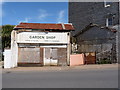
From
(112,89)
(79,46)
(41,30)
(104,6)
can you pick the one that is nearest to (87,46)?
(79,46)

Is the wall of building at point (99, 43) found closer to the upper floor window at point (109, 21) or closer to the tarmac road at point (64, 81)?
the upper floor window at point (109, 21)

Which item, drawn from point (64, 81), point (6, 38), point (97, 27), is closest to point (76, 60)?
point (97, 27)

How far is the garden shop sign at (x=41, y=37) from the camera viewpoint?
22250 millimetres

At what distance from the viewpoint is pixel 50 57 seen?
73.8 feet

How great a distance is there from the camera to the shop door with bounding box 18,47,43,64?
72.6 ft

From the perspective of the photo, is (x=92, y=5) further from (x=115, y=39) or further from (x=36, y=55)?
(x=36, y=55)

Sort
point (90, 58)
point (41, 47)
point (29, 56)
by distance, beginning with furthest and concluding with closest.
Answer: point (90, 58) → point (41, 47) → point (29, 56)

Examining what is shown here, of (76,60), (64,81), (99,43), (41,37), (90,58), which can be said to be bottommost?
(64,81)

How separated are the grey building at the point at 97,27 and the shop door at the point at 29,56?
632 centimetres

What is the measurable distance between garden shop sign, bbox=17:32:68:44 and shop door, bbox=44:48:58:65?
0.94m

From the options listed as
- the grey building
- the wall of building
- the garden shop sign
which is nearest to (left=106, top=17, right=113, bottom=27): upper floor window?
the grey building

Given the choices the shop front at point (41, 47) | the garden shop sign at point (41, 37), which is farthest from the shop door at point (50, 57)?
the garden shop sign at point (41, 37)

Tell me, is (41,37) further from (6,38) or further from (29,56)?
(6,38)

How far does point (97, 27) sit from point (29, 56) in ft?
37.3
